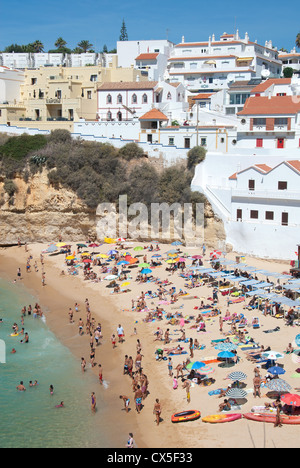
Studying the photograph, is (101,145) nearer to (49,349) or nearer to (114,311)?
(114,311)

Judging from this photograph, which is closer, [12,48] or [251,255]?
[251,255]

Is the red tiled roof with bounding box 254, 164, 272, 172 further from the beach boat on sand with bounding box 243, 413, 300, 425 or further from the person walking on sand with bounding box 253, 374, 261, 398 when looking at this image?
the beach boat on sand with bounding box 243, 413, 300, 425

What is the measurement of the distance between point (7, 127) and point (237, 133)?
2147 cm

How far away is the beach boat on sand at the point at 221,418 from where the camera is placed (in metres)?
17.5

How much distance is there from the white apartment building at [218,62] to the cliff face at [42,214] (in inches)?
884

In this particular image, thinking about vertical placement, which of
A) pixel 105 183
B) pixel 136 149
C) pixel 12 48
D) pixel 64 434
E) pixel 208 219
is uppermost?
pixel 12 48

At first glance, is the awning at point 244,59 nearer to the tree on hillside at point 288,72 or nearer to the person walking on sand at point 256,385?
the tree on hillside at point 288,72

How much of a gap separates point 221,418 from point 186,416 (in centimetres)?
122

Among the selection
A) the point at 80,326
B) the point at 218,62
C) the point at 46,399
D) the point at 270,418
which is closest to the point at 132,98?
the point at 218,62

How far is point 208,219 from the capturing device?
38656 mm

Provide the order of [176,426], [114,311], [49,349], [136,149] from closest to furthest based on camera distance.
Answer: [176,426]
[49,349]
[114,311]
[136,149]

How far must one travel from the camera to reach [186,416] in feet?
59.0

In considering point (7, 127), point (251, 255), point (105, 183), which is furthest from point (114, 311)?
point (7, 127)

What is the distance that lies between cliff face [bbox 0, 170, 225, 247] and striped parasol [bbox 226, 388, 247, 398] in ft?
85.5
